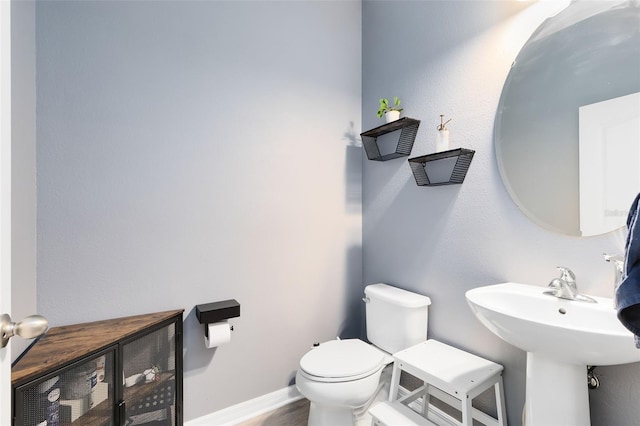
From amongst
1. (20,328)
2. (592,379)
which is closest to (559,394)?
(592,379)

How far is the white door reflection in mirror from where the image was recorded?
1.00 m

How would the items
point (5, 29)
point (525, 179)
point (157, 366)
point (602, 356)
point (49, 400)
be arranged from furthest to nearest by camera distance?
point (157, 366) → point (525, 179) → point (49, 400) → point (602, 356) → point (5, 29)

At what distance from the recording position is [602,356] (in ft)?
2.67

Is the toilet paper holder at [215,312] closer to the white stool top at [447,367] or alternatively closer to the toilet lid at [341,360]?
the toilet lid at [341,360]

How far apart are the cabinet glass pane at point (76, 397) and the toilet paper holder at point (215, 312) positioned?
399 mm

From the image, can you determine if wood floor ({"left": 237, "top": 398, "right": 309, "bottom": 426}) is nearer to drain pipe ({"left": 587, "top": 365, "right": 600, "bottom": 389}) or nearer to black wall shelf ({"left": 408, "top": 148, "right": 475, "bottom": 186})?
drain pipe ({"left": 587, "top": 365, "right": 600, "bottom": 389})

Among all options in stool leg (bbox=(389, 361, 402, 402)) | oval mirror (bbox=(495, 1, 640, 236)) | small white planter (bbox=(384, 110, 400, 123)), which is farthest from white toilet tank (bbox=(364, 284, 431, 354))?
small white planter (bbox=(384, 110, 400, 123))

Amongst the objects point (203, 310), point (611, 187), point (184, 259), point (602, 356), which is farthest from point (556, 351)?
point (184, 259)

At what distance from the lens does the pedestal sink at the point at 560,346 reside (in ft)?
2.61

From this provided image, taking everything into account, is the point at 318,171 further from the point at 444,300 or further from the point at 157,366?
the point at 157,366

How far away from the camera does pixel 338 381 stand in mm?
1306

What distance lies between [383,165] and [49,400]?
1.89 meters

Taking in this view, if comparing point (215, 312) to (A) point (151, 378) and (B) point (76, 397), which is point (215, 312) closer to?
(A) point (151, 378)

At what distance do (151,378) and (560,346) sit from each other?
5.21 feet
